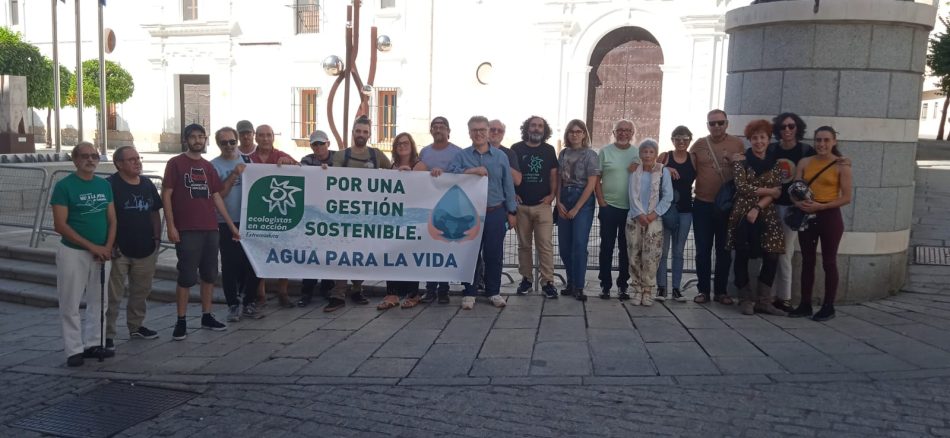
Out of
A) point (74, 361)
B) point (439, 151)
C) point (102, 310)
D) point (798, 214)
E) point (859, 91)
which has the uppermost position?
point (859, 91)

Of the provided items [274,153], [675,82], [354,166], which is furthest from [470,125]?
[675,82]

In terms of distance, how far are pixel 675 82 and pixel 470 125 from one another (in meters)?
15.6

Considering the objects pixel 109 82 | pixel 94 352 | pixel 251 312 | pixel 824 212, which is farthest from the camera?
pixel 109 82

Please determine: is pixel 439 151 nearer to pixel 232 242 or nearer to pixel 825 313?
pixel 232 242

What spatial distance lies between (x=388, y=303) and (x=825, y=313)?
13.3ft

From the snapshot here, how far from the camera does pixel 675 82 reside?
21734 millimetres

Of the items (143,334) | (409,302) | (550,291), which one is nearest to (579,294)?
(550,291)

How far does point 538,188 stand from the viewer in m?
7.81

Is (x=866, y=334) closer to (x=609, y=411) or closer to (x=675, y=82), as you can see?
(x=609, y=411)

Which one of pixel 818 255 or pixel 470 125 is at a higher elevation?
pixel 470 125

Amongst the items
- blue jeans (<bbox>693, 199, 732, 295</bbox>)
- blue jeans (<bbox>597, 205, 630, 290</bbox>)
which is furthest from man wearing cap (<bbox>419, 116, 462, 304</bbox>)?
blue jeans (<bbox>693, 199, 732, 295</bbox>)

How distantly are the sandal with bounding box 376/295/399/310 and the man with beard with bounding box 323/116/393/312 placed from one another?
36 centimetres

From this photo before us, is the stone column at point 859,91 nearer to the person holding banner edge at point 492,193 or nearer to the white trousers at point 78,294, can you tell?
the person holding banner edge at point 492,193

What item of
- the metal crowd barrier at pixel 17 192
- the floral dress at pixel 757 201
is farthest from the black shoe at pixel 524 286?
the metal crowd barrier at pixel 17 192
